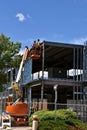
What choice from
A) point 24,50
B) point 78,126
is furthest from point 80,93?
point 78,126

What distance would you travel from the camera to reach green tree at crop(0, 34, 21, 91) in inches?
1308

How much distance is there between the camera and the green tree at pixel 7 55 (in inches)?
1308

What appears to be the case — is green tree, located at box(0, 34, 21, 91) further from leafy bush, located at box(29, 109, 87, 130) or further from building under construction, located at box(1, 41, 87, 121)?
leafy bush, located at box(29, 109, 87, 130)

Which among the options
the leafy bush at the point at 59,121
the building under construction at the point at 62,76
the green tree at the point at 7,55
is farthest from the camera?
the building under construction at the point at 62,76

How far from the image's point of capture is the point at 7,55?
32906 millimetres

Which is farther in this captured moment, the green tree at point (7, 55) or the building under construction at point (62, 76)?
the building under construction at point (62, 76)

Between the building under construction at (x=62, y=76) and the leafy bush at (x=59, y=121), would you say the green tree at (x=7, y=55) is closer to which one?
the building under construction at (x=62, y=76)

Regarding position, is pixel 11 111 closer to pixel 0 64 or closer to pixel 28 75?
pixel 0 64

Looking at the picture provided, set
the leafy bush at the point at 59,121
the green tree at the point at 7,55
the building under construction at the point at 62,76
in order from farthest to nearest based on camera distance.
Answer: the building under construction at the point at 62,76 → the green tree at the point at 7,55 → the leafy bush at the point at 59,121

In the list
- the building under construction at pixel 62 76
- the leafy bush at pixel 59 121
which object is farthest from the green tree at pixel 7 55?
the leafy bush at pixel 59 121

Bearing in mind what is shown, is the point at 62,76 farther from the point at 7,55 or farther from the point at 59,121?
the point at 59,121

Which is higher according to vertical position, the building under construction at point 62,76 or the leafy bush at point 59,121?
the building under construction at point 62,76

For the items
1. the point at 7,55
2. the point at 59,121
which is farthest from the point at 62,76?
the point at 59,121

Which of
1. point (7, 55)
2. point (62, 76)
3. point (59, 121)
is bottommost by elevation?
point (59, 121)
